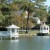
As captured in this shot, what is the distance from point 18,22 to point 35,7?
5.53 m

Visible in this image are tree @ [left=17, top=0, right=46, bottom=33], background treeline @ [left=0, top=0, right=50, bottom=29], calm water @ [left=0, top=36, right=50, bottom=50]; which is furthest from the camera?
tree @ [left=17, top=0, right=46, bottom=33]

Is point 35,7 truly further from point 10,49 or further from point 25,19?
point 10,49

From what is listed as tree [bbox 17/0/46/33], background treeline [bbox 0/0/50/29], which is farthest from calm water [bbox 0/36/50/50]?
tree [bbox 17/0/46/33]

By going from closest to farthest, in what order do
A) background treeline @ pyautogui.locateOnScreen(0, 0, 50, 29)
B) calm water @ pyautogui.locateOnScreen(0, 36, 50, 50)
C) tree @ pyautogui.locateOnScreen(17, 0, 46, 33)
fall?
calm water @ pyautogui.locateOnScreen(0, 36, 50, 50)
background treeline @ pyautogui.locateOnScreen(0, 0, 50, 29)
tree @ pyautogui.locateOnScreen(17, 0, 46, 33)

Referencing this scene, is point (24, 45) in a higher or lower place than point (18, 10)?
lower

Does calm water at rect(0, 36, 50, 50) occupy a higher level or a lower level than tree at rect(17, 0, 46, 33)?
lower

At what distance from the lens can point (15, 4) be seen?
72250mm

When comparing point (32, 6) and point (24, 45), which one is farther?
point (32, 6)

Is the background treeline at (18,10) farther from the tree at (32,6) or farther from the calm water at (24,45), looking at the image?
the calm water at (24,45)

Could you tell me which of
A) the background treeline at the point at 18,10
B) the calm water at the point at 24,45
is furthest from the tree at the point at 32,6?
the calm water at the point at 24,45

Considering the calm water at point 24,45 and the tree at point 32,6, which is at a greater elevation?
the tree at point 32,6

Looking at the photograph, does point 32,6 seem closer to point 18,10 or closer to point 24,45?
point 18,10

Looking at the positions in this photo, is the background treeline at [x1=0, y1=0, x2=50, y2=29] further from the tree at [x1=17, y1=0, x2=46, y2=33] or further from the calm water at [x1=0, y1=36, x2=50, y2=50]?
the calm water at [x1=0, y1=36, x2=50, y2=50]

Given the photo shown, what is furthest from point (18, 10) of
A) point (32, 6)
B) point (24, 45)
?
point (24, 45)
